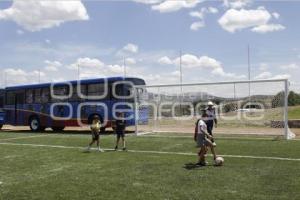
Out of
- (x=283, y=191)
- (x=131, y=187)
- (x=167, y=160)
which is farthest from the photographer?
(x=167, y=160)

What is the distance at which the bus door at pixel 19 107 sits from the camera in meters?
29.5

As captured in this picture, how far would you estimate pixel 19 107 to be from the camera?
29562 millimetres

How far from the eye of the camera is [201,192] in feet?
30.2

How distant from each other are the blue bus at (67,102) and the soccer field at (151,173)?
7.27m

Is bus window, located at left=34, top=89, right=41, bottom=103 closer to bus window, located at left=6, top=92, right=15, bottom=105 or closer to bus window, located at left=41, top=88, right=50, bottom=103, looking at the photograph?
bus window, located at left=41, top=88, right=50, bottom=103

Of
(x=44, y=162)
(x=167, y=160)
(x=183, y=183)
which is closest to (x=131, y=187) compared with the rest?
(x=183, y=183)

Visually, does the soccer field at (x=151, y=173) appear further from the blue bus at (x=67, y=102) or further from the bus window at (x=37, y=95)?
the bus window at (x=37, y=95)

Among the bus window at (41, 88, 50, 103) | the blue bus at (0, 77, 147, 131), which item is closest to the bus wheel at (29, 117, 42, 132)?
the blue bus at (0, 77, 147, 131)

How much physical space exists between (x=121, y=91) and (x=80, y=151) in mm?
8447

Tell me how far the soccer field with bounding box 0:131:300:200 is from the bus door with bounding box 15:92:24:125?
38.6 ft

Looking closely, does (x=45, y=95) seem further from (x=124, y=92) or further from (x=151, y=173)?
(x=151, y=173)

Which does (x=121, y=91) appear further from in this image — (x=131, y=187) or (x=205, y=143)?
(x=131, y=187)

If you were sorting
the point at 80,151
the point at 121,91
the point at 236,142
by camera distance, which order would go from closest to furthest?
the point at 80,151 < the point at 236,142 < the point at 121,91

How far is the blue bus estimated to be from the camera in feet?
82.0
